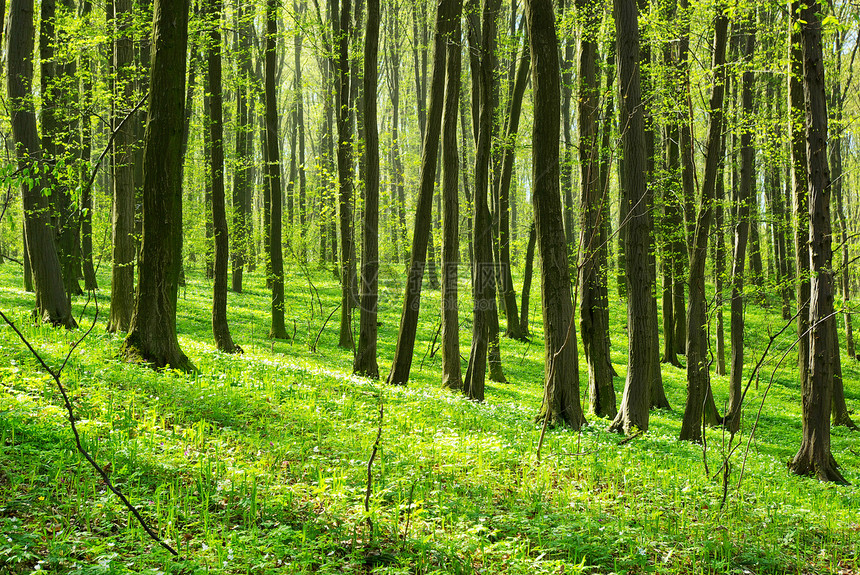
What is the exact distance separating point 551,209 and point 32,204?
879cm

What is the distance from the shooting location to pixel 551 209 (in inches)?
308

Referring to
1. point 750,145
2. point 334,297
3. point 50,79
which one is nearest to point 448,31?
point 750,145

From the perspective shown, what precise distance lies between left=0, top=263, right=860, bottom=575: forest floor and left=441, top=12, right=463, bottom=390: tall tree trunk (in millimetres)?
3118

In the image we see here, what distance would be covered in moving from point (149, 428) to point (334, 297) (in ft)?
63.9

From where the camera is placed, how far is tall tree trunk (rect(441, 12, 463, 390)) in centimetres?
1062

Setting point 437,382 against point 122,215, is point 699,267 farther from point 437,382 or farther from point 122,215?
point 122,215

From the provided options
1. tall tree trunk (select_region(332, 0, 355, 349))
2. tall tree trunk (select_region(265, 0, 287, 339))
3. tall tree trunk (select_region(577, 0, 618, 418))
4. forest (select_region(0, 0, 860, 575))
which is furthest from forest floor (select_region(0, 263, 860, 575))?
tall tree trunk (select_region(265, 0, 287, 339))

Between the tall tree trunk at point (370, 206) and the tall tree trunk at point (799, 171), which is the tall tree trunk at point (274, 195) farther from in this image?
the tall tree trunk at point (799, 171)

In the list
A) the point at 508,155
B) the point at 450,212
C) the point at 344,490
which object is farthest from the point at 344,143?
the point at 344,490

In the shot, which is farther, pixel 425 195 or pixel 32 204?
pixel 425 195

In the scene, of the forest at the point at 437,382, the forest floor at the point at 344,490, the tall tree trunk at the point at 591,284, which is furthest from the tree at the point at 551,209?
the tall tree trunk at the point at 591,284

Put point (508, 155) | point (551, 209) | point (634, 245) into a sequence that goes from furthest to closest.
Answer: point (508, 155) < point (634, 245) < point (551, 209)

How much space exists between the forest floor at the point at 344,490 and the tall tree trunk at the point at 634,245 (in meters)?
0.70

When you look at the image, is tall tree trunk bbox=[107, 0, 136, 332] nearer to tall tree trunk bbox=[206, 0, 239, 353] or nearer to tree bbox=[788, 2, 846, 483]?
tall tree trunk bbox=[206, 0, 239, 353]
